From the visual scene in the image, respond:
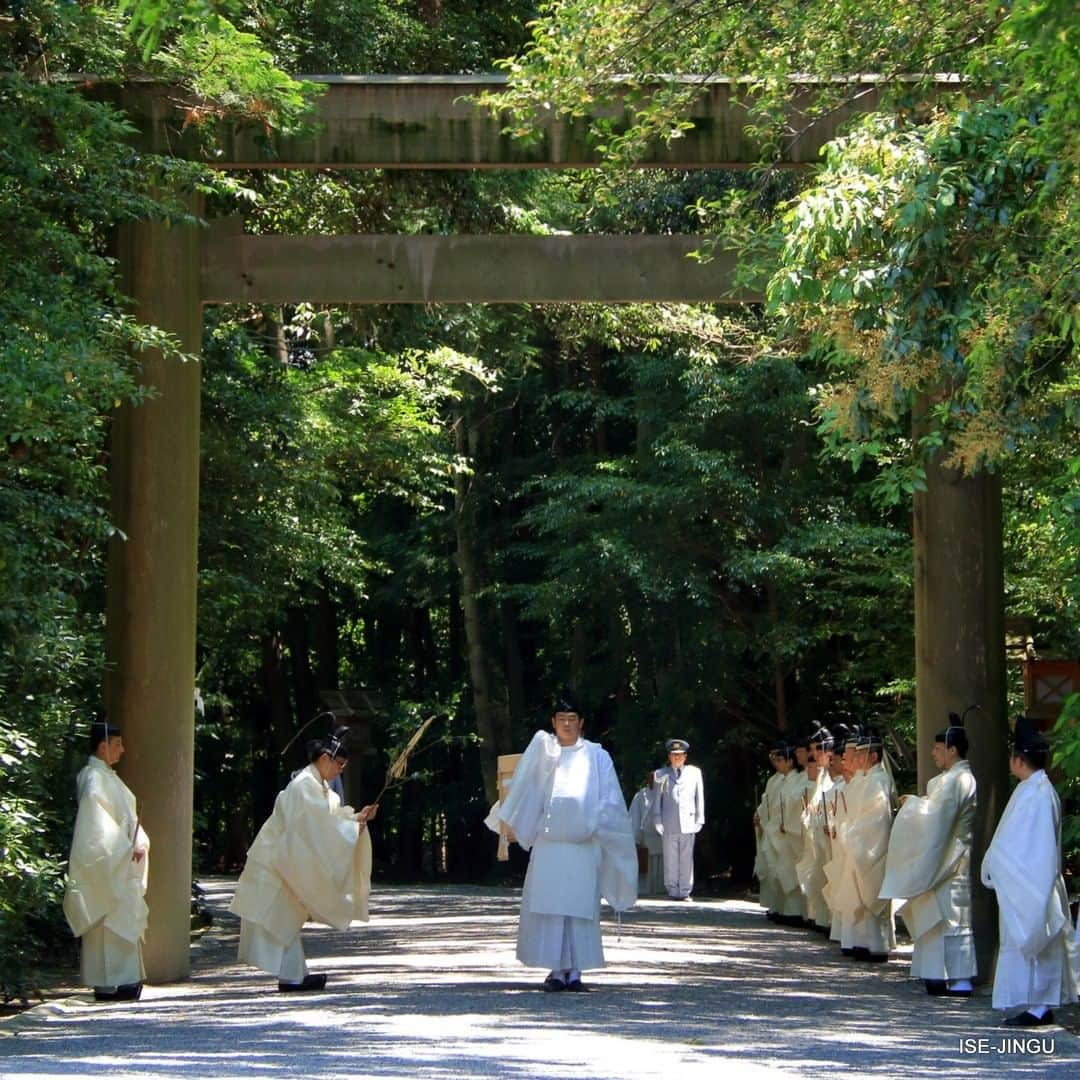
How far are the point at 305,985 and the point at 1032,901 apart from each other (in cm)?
417

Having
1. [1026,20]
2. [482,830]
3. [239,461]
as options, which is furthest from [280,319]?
[482,830]

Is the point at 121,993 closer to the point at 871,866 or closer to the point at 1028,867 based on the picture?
the point at 1028,867

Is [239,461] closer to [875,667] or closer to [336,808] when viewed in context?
[336,808]

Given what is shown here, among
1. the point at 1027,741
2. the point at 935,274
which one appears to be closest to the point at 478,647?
the point at 1027,741

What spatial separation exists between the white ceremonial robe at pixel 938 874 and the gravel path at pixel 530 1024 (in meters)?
0.29

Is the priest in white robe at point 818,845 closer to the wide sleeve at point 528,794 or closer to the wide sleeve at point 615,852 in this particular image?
the wide sleeve at point 615,852

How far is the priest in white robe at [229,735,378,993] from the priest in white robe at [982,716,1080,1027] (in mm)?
3552

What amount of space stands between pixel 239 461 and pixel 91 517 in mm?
5003

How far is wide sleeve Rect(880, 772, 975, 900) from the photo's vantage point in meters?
10.8

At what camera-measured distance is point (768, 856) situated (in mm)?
17609

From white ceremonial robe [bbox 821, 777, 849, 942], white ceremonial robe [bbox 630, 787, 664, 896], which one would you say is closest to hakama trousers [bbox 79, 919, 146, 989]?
white ceremonial robe [bbox 821, 777, 849, 942]

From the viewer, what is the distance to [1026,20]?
5.79m

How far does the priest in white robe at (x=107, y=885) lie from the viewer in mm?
10164

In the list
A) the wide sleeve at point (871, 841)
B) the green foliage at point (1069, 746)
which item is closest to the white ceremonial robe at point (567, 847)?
the green foliage at point (1069, 746)
